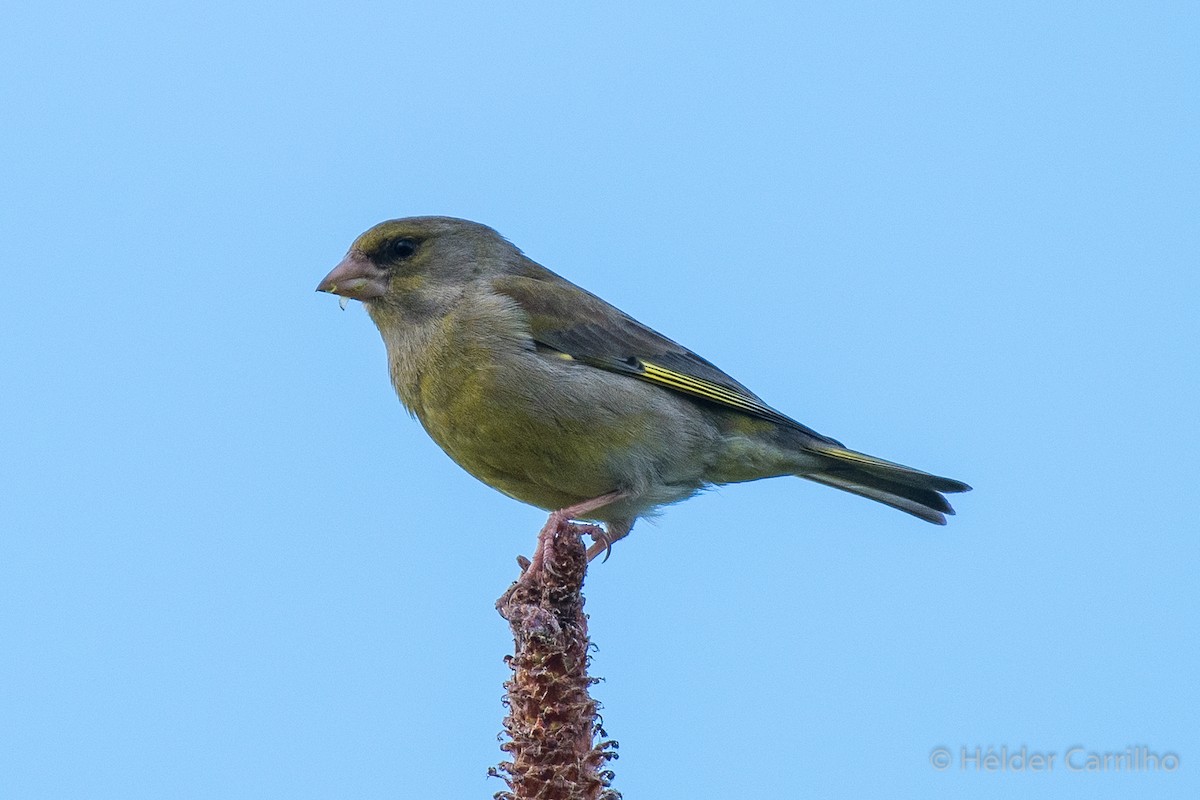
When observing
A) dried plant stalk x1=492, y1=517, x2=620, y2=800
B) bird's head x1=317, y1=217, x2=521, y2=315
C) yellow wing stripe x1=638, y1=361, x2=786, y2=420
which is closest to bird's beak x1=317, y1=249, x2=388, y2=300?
bird's head x1=317, y1=217, x2=521, y2=315

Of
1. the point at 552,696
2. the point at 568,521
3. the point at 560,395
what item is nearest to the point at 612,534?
the point at 560,395

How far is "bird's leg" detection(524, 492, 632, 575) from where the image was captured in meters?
4.39

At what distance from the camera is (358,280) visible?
23.6ft

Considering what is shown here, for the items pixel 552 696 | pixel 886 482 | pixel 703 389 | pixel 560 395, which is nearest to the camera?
pixel 552 696

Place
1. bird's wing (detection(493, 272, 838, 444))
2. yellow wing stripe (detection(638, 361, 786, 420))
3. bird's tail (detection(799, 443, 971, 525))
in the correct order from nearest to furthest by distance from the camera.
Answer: bird's wing (detection(493, 272, 838, 444))
yellow wing stripe (detection(638, 361, 786, 420))
bird's tail (detection(799, 443, 971, 525))

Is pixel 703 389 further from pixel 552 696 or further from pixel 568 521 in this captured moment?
pixel 552 696

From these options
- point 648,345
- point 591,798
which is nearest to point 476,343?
point 648,345

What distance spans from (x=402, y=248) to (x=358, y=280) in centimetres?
30

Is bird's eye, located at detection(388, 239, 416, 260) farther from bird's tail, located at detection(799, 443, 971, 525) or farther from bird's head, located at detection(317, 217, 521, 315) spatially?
bird's tail, located at detection(799, 443, 971, 525)

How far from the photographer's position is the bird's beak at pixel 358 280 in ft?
23.5

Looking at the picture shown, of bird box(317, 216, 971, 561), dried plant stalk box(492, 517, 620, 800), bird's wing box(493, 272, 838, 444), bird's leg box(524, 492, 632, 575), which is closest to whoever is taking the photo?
dried plant stalk box(492, 517, 620, 800)

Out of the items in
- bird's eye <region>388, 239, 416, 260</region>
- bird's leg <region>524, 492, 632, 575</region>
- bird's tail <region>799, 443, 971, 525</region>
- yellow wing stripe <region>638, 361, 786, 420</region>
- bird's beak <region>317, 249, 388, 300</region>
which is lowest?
bird's leg <region>524, 492, 632, 575</region>

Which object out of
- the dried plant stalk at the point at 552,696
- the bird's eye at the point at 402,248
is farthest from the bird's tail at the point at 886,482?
the dried plant stalk at the point at 552,696

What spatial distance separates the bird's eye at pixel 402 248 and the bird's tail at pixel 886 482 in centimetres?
229
